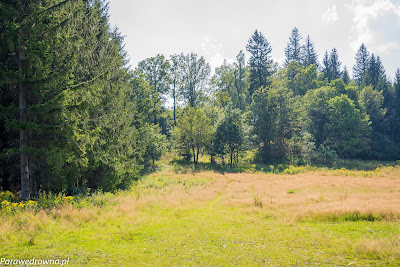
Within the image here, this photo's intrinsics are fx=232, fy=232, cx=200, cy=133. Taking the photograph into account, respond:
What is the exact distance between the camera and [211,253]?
745 cm

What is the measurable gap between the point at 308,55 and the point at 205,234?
290 ft

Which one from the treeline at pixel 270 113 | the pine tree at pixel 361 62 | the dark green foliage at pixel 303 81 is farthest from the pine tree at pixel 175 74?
the pine tree at pixel 361 62

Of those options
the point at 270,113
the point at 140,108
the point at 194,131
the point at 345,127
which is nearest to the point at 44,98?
the point at 140,108

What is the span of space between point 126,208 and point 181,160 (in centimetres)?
3212

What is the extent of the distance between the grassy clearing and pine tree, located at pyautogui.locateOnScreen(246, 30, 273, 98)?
2051 inches

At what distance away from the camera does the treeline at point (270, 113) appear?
44375 mm

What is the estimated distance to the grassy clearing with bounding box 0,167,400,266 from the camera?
6.84 metres

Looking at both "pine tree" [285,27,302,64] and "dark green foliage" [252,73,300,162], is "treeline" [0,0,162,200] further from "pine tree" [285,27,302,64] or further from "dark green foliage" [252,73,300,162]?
"pine tree" [285,27,302,64]

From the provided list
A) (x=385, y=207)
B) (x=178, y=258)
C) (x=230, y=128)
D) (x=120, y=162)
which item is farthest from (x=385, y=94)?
(x=178, y=258)

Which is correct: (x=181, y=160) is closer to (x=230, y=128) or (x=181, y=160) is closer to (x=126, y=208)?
(x=230, y=128)

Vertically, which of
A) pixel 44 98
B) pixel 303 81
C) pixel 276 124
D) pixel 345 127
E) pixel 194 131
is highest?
pixel 303 81

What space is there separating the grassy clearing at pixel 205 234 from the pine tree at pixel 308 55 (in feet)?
261

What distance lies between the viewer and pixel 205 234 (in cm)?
946

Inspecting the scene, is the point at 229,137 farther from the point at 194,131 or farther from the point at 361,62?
the point at 361,62
